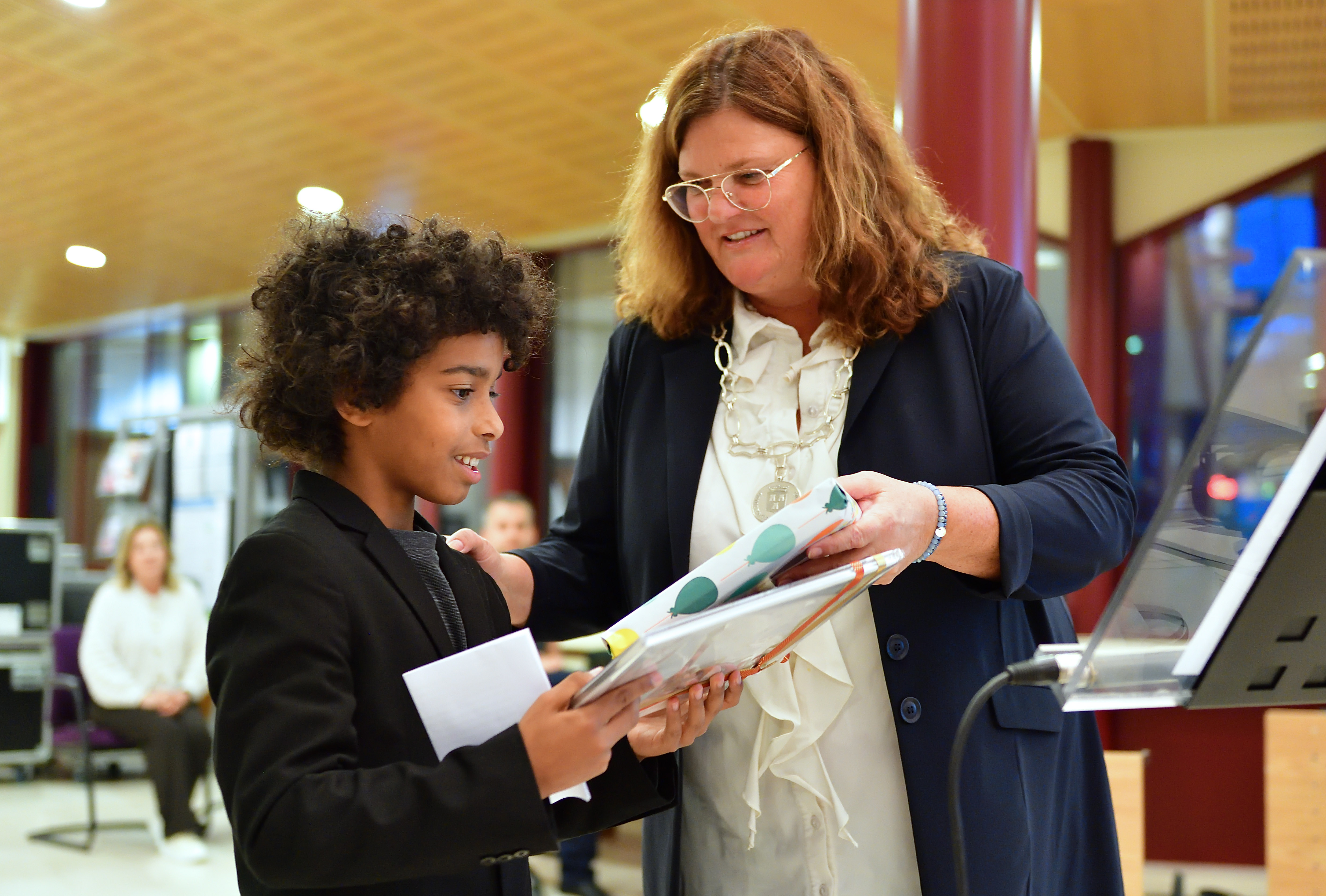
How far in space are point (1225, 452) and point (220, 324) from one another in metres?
11.0

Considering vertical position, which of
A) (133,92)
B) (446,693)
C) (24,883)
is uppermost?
(133,92)

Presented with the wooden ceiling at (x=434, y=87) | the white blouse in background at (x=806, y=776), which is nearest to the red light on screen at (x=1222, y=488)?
the white blouse in background at (x=806, y=776)

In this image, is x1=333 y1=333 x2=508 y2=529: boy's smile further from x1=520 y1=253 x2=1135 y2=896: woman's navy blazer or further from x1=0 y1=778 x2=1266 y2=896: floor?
x1=0 y1=778 x2=1266 y2=896: floor

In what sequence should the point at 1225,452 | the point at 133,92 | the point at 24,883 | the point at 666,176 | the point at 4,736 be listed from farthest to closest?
the point at 4,736 → the point at 133,92 → the point at 24,883 → the point at 666,176 → the point at 1225,452

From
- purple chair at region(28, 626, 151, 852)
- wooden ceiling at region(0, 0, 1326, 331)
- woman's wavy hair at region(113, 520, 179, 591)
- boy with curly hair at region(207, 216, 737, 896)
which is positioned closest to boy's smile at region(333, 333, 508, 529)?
boy with curly hair at region(207, 216, 737, 896)

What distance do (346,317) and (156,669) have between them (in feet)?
19.1

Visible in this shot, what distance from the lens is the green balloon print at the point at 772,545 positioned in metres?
0.97

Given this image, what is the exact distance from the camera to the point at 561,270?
8.29 m

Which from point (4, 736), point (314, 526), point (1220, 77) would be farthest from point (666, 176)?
point (4, 736)

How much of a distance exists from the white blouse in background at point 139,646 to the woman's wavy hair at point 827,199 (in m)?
5.40

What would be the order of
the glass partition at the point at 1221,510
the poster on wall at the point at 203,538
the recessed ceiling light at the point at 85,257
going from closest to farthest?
1. the glass partition at the point at 1221,510
2. the recessed ceiling light at the point at 85,257
3. the poster on wall at the point at 203,538

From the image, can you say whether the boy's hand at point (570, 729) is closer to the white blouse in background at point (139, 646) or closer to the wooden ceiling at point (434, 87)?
the wooden ceiling at point (434, 87)

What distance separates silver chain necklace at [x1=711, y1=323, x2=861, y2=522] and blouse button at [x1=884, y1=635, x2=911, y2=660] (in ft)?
0.63

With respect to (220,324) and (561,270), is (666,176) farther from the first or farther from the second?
(220,324)
